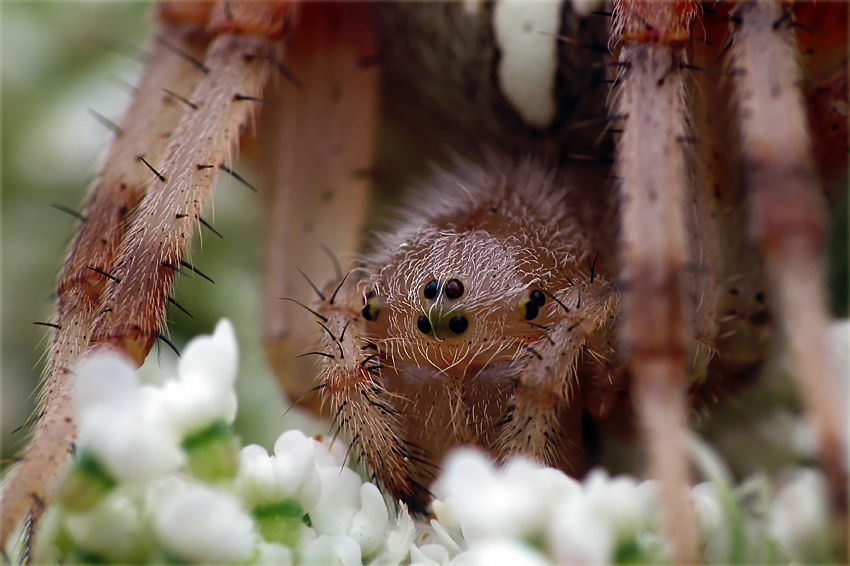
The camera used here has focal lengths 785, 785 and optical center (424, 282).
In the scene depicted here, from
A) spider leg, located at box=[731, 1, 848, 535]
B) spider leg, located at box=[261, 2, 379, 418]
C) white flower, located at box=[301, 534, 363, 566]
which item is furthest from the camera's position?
spider leg, located at box=[261, 2, 379, 418]

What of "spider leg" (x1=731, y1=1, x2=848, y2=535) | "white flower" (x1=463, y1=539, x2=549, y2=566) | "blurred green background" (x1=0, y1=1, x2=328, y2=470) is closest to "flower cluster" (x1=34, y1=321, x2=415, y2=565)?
"white flower" (x1=463, y1=539, x2=549, y2=566)

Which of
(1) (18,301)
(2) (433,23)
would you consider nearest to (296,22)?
(2) (433,23)

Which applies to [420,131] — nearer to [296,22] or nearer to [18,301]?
[296,22]

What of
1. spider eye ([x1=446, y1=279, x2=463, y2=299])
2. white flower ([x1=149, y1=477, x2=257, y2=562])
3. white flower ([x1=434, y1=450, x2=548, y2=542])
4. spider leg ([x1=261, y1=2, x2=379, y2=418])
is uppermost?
spider leg ([x1=261, y1=2, x2=379, y2=418])

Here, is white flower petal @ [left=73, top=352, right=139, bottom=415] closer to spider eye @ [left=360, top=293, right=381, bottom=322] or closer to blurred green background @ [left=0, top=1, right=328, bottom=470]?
spider eye @ [left=360, top=293, right=381, bottom=322]

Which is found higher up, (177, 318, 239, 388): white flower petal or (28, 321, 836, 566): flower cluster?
(177, 318, 239, 388): white flower petal

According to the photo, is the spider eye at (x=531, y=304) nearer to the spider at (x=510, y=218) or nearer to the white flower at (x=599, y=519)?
the spider at (x=510, y=218)

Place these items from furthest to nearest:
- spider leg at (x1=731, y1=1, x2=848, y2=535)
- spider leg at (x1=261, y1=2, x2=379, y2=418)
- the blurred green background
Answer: the blurred green background, spider leg at (x1=261, y1=2, x2=379, y2=418), spider leg at (x1=731, y1=1, x2=848, y2=535)
